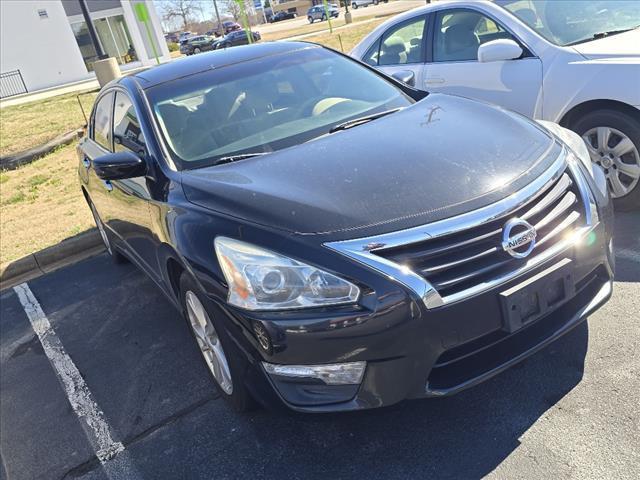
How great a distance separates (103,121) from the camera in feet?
14.8

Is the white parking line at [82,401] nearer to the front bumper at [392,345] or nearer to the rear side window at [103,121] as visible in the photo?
the front bumper at [392,345]

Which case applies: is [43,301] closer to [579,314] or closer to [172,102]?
[172,102]

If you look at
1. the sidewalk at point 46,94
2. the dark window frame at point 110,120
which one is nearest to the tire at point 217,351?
the dark window frame at point 110,120

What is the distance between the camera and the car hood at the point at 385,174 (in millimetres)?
2223

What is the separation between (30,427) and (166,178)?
1.63 m

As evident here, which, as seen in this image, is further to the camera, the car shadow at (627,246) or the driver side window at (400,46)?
the driver side window at (400,46)

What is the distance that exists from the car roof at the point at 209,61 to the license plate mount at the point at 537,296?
2.44 metres

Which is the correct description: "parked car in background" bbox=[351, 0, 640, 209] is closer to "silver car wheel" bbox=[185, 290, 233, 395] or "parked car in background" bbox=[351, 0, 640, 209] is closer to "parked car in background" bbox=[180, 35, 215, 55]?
"silver car wheel" bbox=[185, 290, 233, 395]

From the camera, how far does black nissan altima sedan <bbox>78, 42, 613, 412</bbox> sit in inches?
82.4

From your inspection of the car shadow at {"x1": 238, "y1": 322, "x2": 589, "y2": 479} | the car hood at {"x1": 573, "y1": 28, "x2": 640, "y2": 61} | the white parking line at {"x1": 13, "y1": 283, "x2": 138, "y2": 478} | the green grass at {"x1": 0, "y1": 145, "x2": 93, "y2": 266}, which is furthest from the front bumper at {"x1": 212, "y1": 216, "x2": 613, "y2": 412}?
the green grass at {"x1": 0, "y1": 145, "x2": 93, "y2": 266}

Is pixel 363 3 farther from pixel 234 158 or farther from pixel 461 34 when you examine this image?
pixel 234 158

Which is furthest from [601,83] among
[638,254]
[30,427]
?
[30,427]

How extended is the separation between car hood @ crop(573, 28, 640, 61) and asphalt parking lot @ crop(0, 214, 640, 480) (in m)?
1.27

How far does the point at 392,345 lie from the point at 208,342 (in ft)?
3.62
